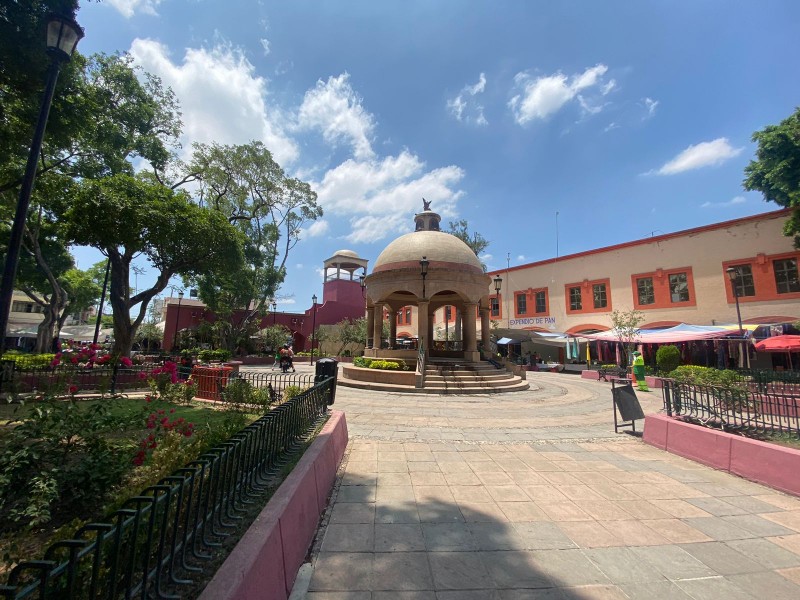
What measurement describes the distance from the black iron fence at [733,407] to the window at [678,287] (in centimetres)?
1961

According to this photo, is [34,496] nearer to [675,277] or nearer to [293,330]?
[675,277]

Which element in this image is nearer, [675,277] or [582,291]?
[675,277]

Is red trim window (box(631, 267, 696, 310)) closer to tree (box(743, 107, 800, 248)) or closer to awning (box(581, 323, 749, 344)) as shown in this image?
awning (box(581, 323, 749, 344))

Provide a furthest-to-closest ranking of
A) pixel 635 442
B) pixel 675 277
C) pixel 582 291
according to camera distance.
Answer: pixel 582 291
pixel 675 277
pixel 635 442

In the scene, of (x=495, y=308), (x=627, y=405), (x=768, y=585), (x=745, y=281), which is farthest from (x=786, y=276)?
(x=768, y=585)

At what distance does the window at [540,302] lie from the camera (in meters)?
31.0

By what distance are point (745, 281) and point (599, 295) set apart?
26.9 feet

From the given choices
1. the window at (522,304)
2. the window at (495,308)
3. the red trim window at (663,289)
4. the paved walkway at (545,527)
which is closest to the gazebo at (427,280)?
the paved walkway at (545,527)

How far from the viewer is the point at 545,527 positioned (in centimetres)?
379

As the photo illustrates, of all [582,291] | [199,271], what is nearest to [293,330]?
[199,271]

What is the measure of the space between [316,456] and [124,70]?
22731 millimetres

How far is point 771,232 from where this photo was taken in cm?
2025

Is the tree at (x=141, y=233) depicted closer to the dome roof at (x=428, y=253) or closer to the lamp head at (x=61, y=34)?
the dome roof at (x=428, y=253)

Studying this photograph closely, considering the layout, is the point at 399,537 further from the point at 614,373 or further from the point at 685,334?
the point at 685,334
